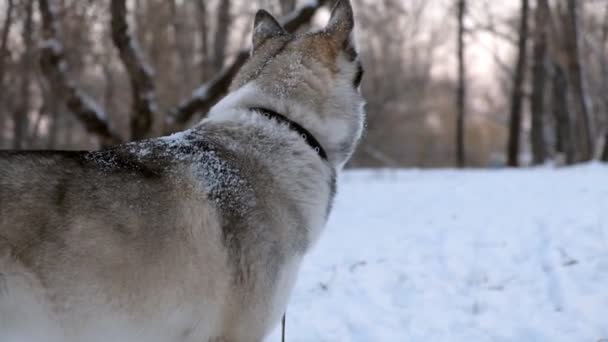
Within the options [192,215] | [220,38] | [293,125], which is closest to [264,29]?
[293,125]

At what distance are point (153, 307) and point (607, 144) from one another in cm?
1417

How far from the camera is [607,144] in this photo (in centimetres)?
1384

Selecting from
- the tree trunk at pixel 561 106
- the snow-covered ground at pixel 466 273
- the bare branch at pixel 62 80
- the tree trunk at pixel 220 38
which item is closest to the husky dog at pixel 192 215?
the snow-covered ground at pixel 466 273

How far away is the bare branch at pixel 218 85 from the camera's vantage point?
1019cm

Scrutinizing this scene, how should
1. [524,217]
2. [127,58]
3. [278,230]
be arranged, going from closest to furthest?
[278,230] → [524,217] → [127,58]

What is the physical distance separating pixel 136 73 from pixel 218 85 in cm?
143

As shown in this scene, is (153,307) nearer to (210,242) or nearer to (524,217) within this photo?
(210,242)

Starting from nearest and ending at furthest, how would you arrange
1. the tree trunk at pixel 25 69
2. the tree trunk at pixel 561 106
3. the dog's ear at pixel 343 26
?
the dog's ear at pixel 343 26 → the tree trunk at pixel 25 69 → the tree trunk at pixel 561 106

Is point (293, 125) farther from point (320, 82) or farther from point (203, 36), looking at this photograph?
point (203, 36)

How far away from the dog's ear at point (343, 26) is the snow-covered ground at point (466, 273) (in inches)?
90.2

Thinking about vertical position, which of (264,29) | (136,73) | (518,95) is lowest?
(518,95)

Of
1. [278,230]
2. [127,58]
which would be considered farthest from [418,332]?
[127,58]

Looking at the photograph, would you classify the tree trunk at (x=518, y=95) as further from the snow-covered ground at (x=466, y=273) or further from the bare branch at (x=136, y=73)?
the bare branch at (x=136, y=73)

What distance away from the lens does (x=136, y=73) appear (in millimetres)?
9945
